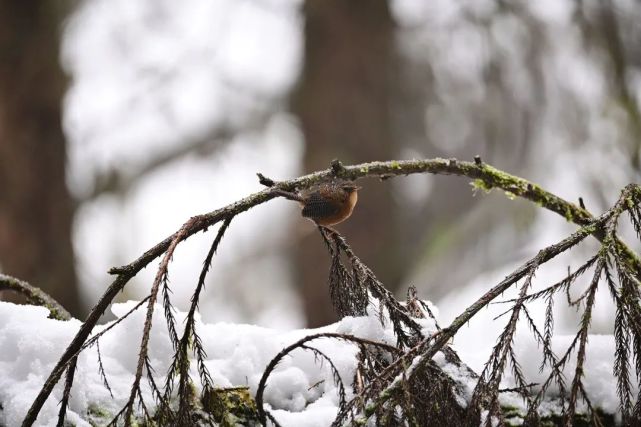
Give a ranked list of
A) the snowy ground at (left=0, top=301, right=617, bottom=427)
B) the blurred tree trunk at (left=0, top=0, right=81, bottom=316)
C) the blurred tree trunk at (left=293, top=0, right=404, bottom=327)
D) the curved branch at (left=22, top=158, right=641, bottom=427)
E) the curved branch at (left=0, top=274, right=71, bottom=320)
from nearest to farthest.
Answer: the curved branch at (left=22, top=158, right=641, bottom=427) → the snowy ground at (left=0, top=301, right=617, bottom=427) → the curved branch at (left=0, top=274, right=71, bottom=320) → the blurred tree trunk at (left=0, top=0, right=81, bottom=316) → the blurred tree trunk at (left=293, top=0, right=404, bottom=327)

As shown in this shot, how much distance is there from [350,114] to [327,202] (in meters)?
3.13

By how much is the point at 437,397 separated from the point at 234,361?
0.41 metres

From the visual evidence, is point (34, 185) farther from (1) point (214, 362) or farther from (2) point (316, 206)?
(2) point (316, 206)

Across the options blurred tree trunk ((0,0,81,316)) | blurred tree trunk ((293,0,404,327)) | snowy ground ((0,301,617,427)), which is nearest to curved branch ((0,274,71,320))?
snowy ground ((0,301,617,427))

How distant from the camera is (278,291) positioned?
457 centimetres

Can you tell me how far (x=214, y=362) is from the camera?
1.23 meters

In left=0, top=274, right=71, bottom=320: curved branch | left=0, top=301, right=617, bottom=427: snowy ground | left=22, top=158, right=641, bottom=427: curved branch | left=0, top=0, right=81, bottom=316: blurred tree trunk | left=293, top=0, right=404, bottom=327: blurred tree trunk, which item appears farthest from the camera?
left=293, top=0, right=404, bottom=327: blurred tree trunk

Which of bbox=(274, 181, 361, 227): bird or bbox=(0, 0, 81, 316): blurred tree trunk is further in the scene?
bbox=(0, 0, 81, 316): blurred tree trunk

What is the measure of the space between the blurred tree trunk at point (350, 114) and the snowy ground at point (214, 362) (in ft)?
8.56

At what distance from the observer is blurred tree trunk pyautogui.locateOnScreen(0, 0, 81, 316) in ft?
11.6

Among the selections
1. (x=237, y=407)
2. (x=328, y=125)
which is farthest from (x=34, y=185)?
(x=237, y=407)

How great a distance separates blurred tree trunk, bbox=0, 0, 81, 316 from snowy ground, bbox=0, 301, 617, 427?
2.51 metres

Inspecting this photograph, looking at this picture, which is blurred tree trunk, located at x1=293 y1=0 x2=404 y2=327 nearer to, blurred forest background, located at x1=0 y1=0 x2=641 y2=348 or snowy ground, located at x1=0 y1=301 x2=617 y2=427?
blurred forest background, located at x1=0 y1=0 x2=641 y2=348

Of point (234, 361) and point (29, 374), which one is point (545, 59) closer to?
point (234, 361)
